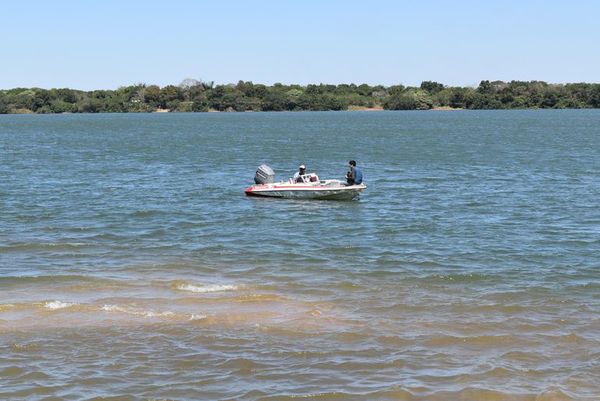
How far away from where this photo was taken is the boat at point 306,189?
122 feet

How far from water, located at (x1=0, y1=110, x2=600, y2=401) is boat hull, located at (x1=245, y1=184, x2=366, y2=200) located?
54cm

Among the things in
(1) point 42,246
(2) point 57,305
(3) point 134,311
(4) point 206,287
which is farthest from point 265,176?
(3) point 134,311

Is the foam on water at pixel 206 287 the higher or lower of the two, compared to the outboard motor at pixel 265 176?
lower

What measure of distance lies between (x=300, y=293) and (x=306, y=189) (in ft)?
57.1

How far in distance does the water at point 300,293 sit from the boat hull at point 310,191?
536mm

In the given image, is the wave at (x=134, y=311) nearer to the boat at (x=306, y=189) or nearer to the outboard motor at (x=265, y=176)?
the boat at (x=306, y=189)

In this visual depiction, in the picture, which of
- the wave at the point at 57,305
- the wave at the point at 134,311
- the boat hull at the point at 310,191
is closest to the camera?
the wave at the point at 134,311

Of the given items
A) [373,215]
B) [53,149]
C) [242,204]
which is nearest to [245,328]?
[373,215]

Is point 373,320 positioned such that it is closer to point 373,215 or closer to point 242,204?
point 373,215

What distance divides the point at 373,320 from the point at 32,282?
8.52 meters

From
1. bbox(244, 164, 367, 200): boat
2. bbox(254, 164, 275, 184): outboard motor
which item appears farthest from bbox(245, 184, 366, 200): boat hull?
bbox(254, 164, 275, 184): outboard motor

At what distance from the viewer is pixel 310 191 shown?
3750cm

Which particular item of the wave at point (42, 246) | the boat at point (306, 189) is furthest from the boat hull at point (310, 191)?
the wave at point (42, 246)

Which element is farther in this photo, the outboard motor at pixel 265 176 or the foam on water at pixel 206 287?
the outboard motor at pixel 265 176
